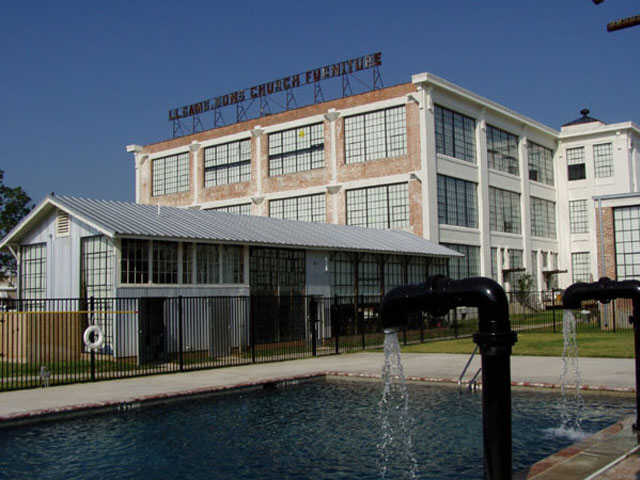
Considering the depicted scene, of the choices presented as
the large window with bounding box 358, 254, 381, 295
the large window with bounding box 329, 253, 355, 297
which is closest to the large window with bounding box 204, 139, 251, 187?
the large window with bounding box 358, 254, 381, 295

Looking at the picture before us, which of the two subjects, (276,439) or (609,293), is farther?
(276,439)

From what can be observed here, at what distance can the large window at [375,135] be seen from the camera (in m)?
40.5

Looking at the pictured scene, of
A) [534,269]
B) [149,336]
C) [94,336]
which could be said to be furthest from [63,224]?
[534,269]

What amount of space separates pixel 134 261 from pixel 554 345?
50.4 ft

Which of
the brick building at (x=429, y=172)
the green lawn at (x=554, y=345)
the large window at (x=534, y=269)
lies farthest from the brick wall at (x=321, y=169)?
the large window at (x=534, y=269)

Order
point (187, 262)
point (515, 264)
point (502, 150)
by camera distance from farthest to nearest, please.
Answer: point (515, 264), point (502, 150), point (187, 262)

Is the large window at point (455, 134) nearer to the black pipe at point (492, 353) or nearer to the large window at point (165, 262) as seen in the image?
the large window at point (165, 262)

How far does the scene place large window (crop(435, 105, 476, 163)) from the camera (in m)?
41.0

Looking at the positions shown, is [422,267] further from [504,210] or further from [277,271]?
[504,210]

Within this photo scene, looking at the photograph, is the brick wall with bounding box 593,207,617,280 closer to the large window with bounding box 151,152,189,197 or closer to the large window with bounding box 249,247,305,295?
the large window with bounding box 249,247,305,295

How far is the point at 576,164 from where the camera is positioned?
176 feet

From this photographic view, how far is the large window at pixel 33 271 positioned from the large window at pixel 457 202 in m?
23.3

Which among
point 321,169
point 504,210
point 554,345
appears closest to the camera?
point 554,345

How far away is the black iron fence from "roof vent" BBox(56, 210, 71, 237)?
249cm
